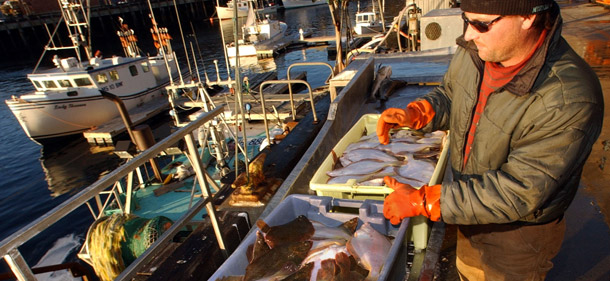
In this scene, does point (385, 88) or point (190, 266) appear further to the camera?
point (385, 88)

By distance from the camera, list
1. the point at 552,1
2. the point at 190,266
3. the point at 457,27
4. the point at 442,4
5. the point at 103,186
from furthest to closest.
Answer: the point at 442,4, the point at 457,27, the point at 190,266, the point at 103,186, the point at 552,1

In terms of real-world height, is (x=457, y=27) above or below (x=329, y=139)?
above

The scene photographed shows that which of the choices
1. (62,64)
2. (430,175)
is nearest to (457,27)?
(430,175)

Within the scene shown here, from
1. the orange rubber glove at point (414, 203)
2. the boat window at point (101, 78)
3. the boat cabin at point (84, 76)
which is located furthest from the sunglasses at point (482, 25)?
the boat window at point (101, 78)

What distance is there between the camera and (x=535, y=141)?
1.69m

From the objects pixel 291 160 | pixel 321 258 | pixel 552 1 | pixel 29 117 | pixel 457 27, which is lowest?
pixel 29 117

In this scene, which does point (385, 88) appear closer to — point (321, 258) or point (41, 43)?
point (321, 258)

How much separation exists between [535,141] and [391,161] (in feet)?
5.61

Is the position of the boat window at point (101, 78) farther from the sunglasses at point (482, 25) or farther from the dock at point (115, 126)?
the sunglasses at point (482, 25)

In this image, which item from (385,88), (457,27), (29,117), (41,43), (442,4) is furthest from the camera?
(41,43)

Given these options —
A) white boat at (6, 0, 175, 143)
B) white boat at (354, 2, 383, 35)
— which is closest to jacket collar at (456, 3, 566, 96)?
white boat at (6, 0, 175, 143)

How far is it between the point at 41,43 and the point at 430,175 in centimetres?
6349

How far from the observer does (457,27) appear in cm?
991

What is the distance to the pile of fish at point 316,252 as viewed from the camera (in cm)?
219
